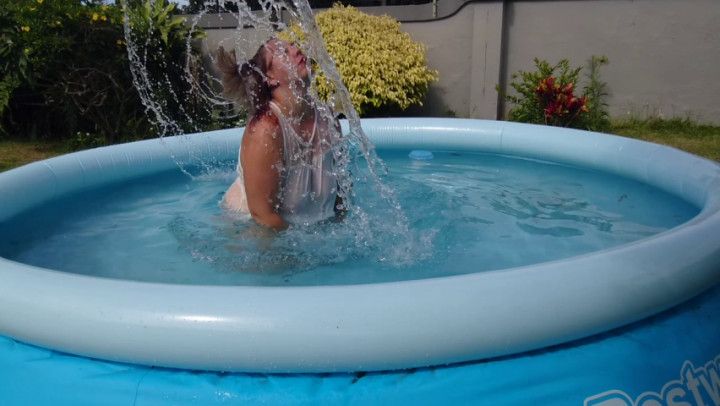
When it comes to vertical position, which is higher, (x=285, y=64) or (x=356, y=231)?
(x=285, y=64)

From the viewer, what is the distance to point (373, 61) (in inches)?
285

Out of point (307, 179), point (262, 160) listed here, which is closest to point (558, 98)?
point (307, 179)

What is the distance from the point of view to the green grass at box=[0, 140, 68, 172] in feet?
21.7

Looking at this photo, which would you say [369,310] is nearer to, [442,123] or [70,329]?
[70,329]

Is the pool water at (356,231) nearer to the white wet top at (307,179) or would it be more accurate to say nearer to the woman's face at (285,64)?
the white wet top at (307,179)

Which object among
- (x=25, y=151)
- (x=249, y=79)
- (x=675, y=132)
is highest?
(x=249, y=79)

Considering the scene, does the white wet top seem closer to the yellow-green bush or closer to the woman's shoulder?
the woman's shoulder

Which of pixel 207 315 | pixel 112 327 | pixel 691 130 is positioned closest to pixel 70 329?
pixel 112 327

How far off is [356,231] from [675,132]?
566 centimetres

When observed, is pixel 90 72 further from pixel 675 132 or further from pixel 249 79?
pixel 675 132

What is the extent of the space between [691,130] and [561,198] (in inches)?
171

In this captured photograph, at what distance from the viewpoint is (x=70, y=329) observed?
6.11 ft

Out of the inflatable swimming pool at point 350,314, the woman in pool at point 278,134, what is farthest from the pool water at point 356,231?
the inflatable swimming pool at point 350,314

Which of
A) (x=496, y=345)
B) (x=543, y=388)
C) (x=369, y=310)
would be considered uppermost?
(x=369, y=310)
